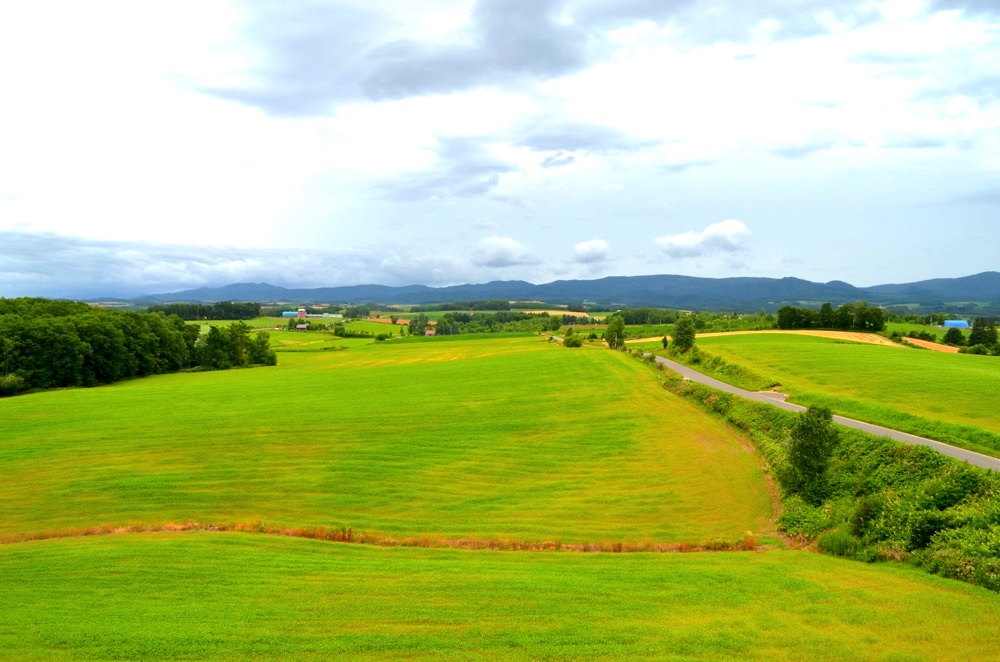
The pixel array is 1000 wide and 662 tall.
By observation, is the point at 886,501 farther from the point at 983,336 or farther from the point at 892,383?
the point at 983,336

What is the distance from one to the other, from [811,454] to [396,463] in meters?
22.6

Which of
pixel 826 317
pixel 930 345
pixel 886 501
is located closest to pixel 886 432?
pixel 886 501

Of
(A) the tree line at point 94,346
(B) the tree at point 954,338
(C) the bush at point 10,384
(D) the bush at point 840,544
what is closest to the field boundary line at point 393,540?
(D) the bush at point 840,544

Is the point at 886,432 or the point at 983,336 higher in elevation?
the point at 983,336

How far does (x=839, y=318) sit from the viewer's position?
355ft

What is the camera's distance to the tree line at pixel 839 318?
346 feet

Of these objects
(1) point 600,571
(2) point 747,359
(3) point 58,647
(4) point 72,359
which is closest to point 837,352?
(2) point 747,359

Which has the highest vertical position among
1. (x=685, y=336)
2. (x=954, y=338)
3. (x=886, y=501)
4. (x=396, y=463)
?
(x=685, y=336)

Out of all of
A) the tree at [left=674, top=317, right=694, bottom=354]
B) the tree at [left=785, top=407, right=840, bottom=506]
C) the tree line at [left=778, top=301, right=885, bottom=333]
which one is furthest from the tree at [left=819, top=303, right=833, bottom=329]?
the tree at [left=785, top=407, right=840, bottom=506]

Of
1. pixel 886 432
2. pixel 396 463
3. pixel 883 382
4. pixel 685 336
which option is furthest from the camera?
pixel 685 336

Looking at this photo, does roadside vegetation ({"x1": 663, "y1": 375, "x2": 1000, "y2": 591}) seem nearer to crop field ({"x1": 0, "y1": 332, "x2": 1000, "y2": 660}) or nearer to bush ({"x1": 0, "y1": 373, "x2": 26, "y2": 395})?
crop field ({"x1": 0, "y1": 332, "x2": 1000, "y2": 660})

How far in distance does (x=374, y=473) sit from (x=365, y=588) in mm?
15402

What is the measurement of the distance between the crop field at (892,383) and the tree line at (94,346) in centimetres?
8344

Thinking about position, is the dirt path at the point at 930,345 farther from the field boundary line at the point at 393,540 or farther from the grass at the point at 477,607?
the grass at the point at 477,607
